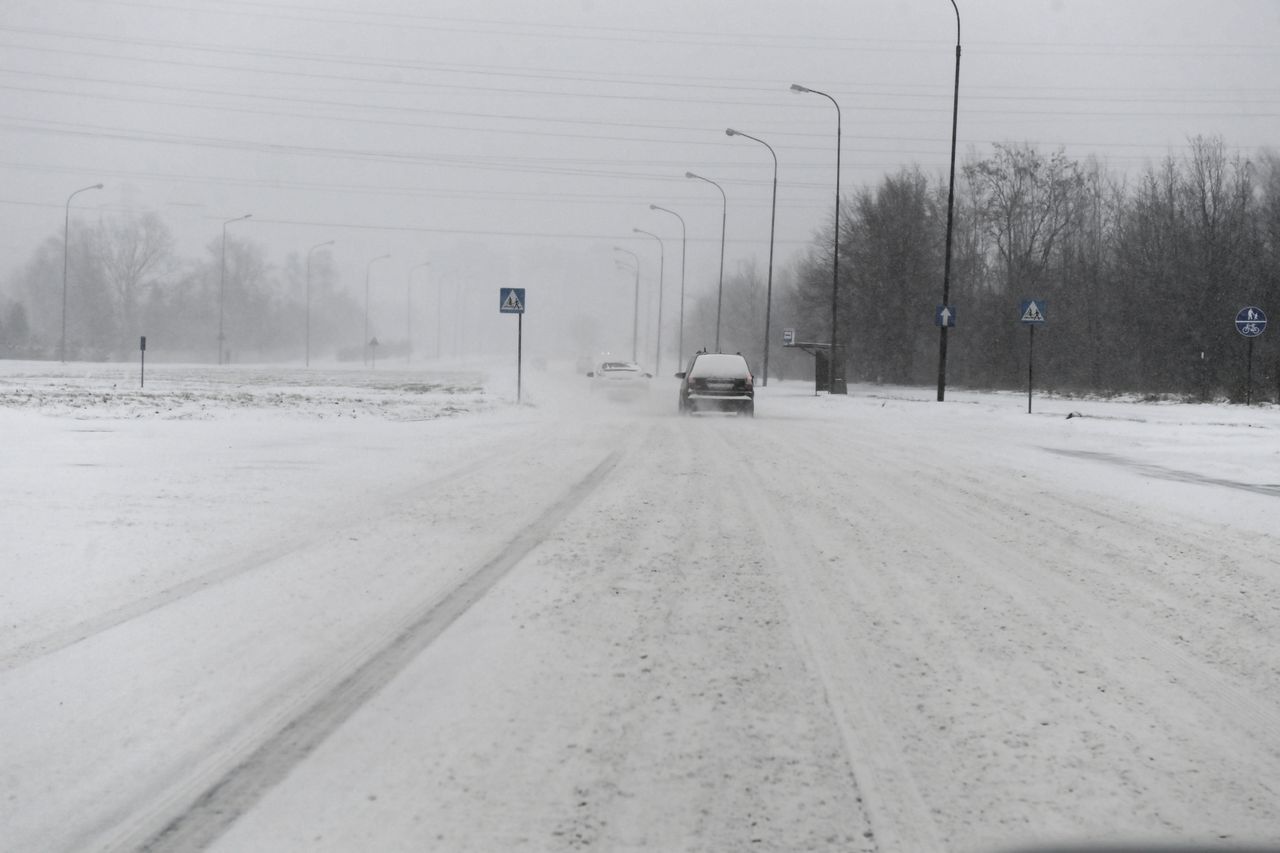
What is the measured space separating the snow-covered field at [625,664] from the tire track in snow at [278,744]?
17mm

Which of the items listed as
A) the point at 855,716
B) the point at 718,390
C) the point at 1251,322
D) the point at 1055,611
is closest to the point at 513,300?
the point at 718,390

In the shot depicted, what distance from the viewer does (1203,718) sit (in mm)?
4699

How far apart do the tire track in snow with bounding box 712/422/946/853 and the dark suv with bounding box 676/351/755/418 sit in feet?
65.5

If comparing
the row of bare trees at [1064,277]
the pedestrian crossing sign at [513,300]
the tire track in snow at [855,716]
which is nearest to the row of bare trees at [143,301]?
the row of bare trees at [1064,277]

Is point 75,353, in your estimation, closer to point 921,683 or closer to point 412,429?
point 412,429

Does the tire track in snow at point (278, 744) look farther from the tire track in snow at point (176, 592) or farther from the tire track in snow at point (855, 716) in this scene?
the tire track in snow at point (855, 716)

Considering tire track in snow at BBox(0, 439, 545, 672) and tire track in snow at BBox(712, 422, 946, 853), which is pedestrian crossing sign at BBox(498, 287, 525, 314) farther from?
tire track in snow at BBox(712, 422, 946, 853)

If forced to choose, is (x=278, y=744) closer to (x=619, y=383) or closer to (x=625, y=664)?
(x=625, y=664)

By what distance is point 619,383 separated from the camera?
3709cm

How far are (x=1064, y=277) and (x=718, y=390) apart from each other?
118ft

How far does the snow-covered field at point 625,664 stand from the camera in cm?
360

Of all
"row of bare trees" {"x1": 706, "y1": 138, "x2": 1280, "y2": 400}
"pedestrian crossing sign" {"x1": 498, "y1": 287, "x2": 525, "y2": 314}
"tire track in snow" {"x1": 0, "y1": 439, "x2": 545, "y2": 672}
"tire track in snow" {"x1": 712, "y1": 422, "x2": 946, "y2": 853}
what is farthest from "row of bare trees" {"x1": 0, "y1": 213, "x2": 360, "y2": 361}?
"tire track in snow" {"x1": 712, "y1": 422, "x2": 946, "y2": 853}

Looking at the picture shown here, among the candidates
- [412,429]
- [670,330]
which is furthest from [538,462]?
[670,330]

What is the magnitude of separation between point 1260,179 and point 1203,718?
6011cm
